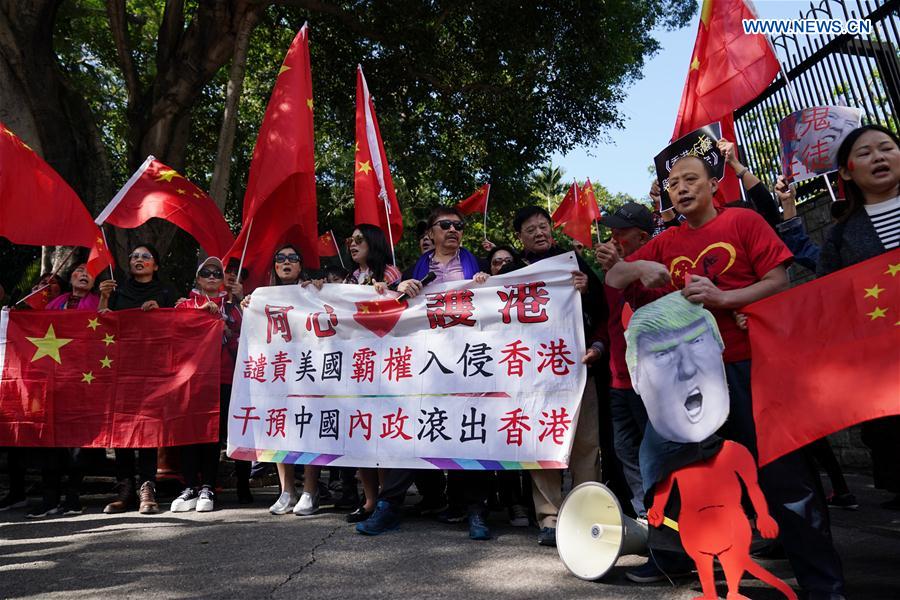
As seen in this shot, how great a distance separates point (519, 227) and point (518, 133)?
7327 millimetres

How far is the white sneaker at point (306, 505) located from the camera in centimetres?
514

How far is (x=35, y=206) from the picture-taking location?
5641 millimetres

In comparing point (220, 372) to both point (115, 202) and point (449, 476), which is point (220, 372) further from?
point (449, 476)

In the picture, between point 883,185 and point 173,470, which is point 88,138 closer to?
point 173,470

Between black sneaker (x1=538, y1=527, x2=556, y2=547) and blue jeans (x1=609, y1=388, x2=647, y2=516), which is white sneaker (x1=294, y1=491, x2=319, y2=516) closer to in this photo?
black sneaker (x1=538, y1=527, x2=556, y2=547)

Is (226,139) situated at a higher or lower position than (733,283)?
higher

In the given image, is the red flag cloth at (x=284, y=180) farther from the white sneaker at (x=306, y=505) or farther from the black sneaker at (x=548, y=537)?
the black sneaker at (x=548, y=537)

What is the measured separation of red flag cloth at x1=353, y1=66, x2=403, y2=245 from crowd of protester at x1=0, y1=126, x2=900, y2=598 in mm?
244

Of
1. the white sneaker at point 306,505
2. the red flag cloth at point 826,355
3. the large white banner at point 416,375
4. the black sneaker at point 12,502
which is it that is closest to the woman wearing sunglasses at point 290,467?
the white sneaker at point 306,505

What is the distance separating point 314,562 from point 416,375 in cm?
142

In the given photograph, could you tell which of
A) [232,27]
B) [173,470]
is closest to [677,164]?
[173,470]

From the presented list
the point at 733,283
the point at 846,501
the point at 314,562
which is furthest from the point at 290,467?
the point at 846,501

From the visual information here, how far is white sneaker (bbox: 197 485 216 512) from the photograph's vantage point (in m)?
5.36

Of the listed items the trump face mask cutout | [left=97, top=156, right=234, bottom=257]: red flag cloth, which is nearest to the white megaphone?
the trump face mask cutout
